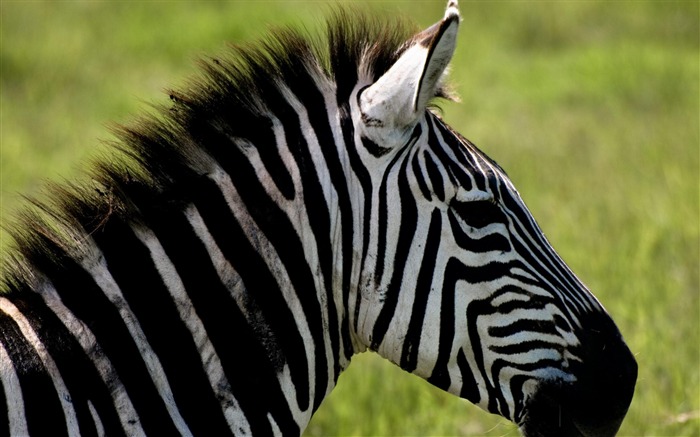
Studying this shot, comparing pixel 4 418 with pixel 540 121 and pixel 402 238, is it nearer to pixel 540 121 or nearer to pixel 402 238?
pixel 402 238

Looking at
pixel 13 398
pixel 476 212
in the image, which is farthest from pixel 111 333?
pixel 476 212

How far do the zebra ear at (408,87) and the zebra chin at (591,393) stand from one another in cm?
80

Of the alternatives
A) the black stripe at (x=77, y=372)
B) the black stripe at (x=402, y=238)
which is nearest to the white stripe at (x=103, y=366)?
the black stripe at (x=77, y=372)

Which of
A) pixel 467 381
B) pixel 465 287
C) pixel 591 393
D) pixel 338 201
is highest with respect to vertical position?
pixel 338 201

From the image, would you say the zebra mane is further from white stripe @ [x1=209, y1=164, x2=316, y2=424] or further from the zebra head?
the zebra head

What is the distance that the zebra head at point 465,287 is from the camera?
2.89m

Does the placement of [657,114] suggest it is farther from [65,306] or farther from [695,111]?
[65,306]

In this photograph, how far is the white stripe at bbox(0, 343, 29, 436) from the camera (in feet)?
8.27

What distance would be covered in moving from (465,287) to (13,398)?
1.26m

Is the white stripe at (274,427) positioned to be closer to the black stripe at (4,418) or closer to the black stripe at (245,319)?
the black stripe at (245,319)

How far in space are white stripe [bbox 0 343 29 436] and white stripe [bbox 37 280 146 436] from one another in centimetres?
18

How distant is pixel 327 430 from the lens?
5684 mm

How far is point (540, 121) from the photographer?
11.5m

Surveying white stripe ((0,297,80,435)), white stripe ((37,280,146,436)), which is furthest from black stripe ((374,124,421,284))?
white stripe ((0,297,80,435))
